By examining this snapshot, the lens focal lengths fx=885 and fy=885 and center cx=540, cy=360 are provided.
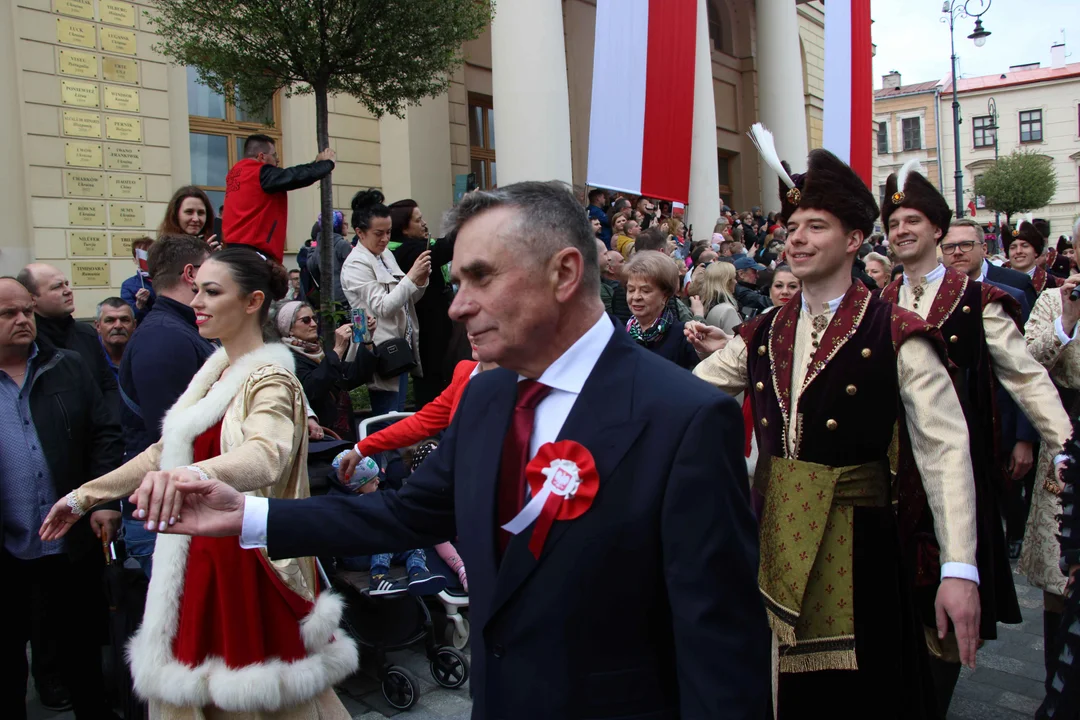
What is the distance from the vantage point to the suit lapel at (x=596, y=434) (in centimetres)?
174

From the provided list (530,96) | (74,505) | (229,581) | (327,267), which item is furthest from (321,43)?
(229,581)

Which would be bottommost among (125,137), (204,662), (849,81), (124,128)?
(204,662)

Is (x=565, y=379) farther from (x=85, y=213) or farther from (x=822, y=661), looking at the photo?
(x=85, y=213)

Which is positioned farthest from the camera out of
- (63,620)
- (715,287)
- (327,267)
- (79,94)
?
(79,94)

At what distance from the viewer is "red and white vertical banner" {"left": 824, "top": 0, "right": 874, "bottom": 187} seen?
1920 centimetres

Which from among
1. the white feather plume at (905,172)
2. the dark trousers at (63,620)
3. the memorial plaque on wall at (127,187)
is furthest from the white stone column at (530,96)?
the dark trousers at (63,620)

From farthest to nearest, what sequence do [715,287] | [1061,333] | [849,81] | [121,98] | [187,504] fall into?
1. [849,81]
2. [121,98]
3. [715,287]
4. [1061,333]
5. [187,504]

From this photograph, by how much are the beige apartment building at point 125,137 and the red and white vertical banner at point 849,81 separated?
8582 mm

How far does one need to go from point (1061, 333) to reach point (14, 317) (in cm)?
499

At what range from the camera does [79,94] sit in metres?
11.1

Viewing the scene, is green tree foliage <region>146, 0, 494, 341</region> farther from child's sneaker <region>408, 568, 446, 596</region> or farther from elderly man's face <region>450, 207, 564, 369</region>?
elderly man's face <region>450, 207, 564, 369</region>

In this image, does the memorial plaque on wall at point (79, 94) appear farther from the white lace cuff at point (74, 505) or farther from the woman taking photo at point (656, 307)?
the white lace cuff at point (74, 505)

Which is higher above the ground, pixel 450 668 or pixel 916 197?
pixel 916 197

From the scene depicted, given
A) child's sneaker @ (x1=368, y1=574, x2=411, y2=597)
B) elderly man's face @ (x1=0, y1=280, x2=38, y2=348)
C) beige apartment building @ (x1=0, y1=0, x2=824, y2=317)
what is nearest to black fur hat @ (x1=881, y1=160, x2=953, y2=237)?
child's sneaker @ (x1=368, y1=574, x2=411, y2=597)
